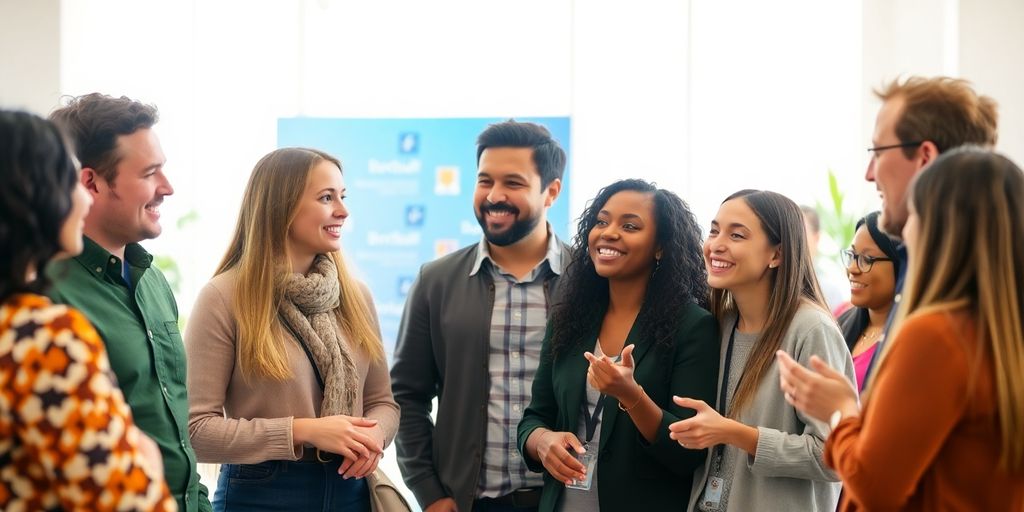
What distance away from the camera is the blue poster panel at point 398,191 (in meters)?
5.93

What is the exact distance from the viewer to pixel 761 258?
2.54 m

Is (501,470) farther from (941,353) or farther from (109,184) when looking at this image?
(941,353)

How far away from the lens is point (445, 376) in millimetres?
3027

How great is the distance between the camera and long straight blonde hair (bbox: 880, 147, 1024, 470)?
147cm

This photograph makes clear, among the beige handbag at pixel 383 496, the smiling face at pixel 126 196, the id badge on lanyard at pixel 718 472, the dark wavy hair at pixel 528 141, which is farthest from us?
the dark wavy hair at pixel 528 141

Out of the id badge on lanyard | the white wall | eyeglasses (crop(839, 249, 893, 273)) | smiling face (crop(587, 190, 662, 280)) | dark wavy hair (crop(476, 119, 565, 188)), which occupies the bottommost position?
the id badge on lanyard

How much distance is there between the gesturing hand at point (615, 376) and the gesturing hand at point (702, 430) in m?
0.14

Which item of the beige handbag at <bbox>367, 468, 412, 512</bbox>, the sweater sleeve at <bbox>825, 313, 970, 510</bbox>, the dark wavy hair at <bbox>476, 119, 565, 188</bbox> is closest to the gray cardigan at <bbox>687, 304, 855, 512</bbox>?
the sweater sleeve at <bbox>825, 313, 970, 510</bbox>

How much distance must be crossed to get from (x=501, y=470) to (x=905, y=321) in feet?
5.33

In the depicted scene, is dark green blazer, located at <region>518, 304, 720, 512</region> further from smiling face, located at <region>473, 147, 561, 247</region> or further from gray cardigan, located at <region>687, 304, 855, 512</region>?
smiling face, located at <region>473, 147, 561, 247</region>

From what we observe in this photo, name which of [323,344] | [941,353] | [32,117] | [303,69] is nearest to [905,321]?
[941,353]

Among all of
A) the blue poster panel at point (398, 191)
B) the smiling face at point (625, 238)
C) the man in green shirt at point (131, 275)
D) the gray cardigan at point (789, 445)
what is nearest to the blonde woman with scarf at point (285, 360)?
the man in green shirt at point (131, 275)

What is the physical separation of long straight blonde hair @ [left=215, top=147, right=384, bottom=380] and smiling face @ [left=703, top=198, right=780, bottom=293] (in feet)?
3.39

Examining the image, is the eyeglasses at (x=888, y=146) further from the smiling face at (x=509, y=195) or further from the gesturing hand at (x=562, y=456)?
the smiling face at (x=509, y=195)
